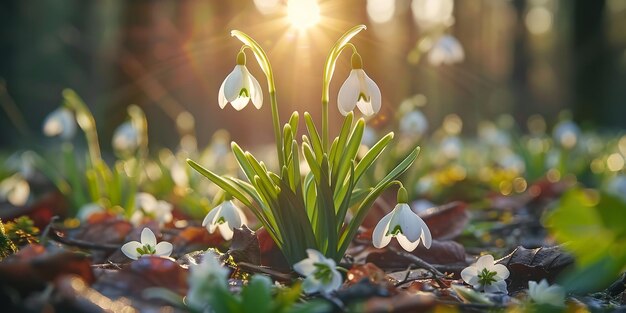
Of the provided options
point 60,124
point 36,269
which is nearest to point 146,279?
point 36,269

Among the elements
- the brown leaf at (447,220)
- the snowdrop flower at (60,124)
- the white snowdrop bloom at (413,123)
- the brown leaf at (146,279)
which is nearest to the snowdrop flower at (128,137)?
the snowdrop flower at (60,124)

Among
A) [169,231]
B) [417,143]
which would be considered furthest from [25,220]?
[417,143]

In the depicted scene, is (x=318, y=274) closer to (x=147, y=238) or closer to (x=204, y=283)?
(x=204, y=283)

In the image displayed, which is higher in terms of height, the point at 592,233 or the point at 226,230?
the point at 226,230

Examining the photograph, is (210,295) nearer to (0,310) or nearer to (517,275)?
(0,310)

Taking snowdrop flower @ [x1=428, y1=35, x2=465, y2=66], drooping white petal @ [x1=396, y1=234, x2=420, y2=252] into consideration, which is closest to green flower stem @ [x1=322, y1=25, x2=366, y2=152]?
drooping white petal @ [x1=396, y1=234, x2=420, y2=252]

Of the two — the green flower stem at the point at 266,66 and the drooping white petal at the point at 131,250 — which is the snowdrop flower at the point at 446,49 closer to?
the green flower stem at the point at 266,66
